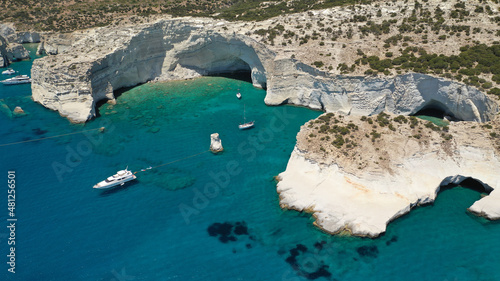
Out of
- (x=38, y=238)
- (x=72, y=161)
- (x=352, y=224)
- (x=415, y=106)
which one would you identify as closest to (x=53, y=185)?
(x=72, y=161)

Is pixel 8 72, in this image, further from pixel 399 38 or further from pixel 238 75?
pixel 399 38

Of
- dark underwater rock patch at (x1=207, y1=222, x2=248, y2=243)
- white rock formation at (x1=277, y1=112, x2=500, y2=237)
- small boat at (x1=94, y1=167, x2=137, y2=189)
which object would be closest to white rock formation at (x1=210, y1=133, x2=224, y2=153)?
white rock formation at (x1=277, y1=112, x2=500, y2=237)

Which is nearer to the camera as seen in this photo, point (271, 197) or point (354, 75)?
point (271, 197)

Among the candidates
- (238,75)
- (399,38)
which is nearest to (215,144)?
(238,75)

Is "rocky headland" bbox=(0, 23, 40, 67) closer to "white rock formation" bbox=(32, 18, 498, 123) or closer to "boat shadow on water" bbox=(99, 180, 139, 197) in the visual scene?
"white rock formation" bbox=(32, 18, 498, 123)

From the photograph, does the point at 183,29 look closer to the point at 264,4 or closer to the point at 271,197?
the point at 264,4

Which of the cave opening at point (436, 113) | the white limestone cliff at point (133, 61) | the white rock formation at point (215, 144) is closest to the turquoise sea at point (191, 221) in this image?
the white rock formation at point (215, 144)
